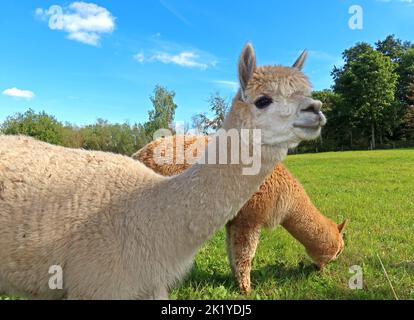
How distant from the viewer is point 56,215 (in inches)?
121

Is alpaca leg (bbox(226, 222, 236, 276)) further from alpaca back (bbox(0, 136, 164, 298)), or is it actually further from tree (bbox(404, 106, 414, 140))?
tree (bbox(404, 106, 414, 140))

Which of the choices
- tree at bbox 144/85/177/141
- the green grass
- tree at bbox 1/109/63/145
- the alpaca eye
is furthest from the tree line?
the alpaca eye

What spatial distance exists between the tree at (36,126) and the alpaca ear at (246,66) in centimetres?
4616

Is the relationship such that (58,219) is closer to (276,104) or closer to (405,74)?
(276,104)

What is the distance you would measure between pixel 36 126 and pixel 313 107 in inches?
2025

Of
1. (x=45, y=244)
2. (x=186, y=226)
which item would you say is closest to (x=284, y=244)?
(x=186, y=226)

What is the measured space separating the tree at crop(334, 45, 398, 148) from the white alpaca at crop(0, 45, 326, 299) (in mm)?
52245

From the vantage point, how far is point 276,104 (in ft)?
9.67

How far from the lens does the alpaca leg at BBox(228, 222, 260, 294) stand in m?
4.93

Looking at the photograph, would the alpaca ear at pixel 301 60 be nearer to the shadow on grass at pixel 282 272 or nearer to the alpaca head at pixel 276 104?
the alpaca head at pixel 276 104

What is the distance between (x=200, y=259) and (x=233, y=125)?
344 cm

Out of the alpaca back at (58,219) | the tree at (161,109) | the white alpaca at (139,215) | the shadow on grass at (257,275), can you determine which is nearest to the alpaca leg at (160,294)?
the white alpaca at (139,215)
